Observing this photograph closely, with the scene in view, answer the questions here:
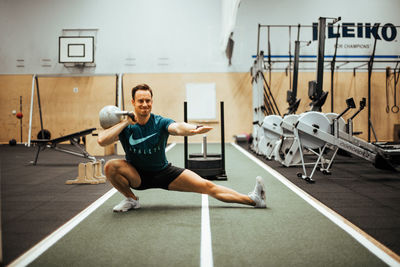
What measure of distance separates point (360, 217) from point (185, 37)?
837 centimetres

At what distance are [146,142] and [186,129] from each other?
0.36m

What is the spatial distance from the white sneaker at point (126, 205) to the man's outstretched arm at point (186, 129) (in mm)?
759

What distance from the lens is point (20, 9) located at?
9531mm

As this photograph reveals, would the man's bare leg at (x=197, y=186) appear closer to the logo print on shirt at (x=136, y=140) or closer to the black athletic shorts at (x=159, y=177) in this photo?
the black athletic shorts at (x=159, y=177)

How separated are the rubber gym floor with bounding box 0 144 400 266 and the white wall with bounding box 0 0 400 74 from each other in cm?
680

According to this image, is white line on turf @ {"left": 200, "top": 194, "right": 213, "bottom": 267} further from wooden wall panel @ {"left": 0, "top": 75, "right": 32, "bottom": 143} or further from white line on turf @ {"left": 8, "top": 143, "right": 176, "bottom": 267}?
wooden wall panel @ {"left": 0, "top": 75, "right": 32, "bottom": 143}

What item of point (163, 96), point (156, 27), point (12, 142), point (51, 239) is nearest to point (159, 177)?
point (51, 239)

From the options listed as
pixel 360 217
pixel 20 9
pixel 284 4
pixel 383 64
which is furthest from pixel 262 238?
pixel 20 9

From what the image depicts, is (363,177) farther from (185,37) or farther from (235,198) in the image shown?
(185,37)

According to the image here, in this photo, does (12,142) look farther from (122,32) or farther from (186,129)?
(186,129)

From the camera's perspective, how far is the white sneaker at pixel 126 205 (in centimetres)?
241

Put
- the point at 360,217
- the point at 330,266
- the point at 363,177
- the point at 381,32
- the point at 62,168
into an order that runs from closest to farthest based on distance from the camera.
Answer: the point at 330,266 → the point at 360,217 → the point at 363,177 → the point at 62,168 → the point at 381,32

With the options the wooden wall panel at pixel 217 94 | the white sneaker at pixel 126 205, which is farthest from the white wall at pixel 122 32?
the white sneaker at pixel 126 205

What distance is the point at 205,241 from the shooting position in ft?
5.98
